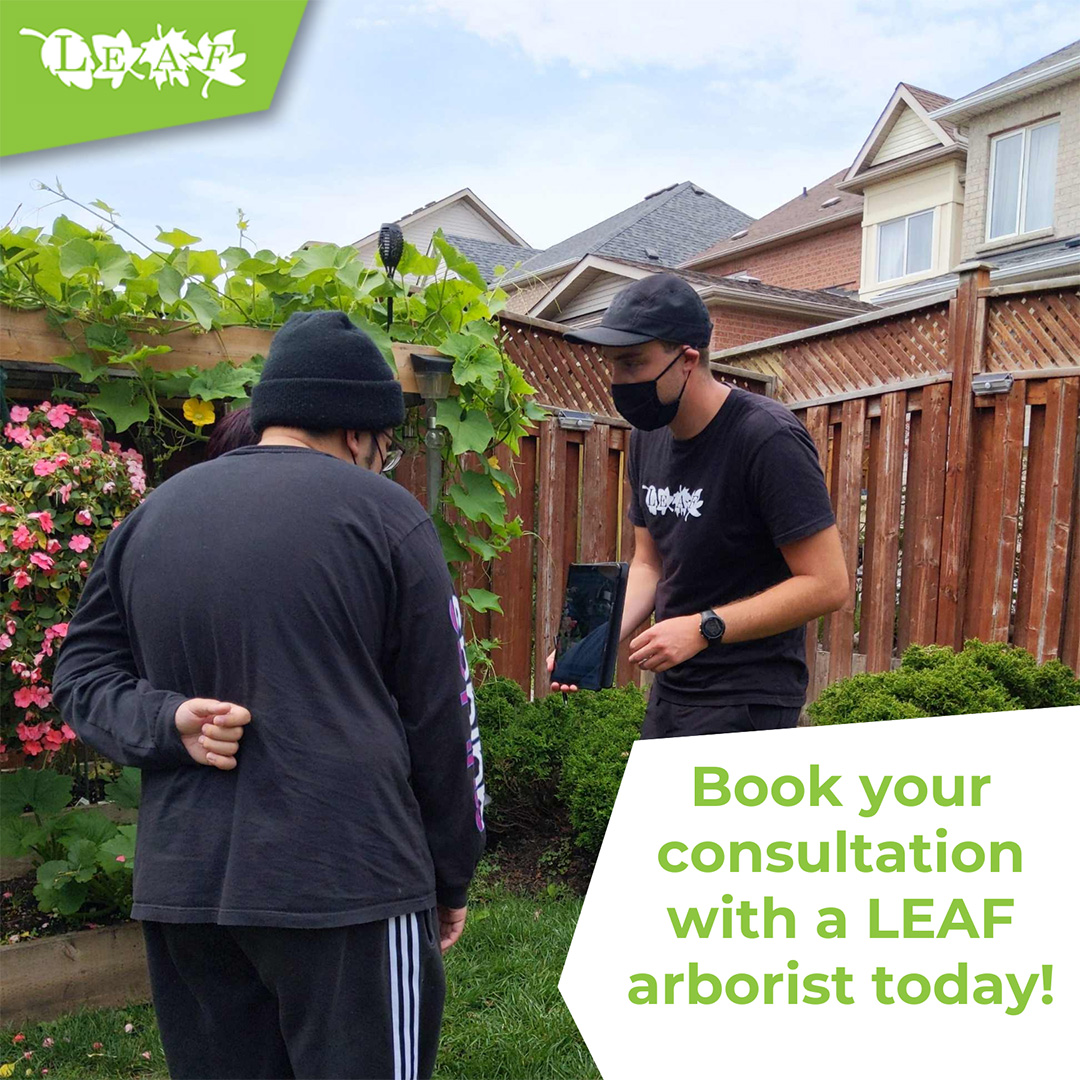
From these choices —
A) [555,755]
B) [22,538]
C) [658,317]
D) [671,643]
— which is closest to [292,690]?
[671,643]

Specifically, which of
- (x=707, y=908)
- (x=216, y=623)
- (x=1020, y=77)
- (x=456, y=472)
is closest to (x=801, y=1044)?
(x=707, y=908)

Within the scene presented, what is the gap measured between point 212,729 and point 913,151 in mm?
22455

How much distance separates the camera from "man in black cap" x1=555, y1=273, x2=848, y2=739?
2.22 meters

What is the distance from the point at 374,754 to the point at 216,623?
31 centimetres

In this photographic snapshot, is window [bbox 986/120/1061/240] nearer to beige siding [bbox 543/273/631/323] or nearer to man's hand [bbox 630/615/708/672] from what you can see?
beige siding [bbox 543/273/631/323]

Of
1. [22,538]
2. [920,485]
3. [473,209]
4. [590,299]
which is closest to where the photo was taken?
[22,538]

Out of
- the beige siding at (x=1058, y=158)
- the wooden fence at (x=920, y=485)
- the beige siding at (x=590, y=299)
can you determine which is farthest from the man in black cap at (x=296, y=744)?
the beige siding at (x=1058, y=158)

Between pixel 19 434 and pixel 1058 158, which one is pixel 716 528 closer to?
pixel 19 434

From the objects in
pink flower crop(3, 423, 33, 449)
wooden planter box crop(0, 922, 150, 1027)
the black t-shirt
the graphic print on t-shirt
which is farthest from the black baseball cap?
wooden planter box crop(0, 922, 150, 1027)

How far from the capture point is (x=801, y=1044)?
248 cm

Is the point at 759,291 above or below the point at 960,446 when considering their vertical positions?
above

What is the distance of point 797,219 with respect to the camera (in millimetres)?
24688

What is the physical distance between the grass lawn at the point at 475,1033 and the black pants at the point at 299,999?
127 centimetres

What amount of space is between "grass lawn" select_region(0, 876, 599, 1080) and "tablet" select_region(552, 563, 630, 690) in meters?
1.10
